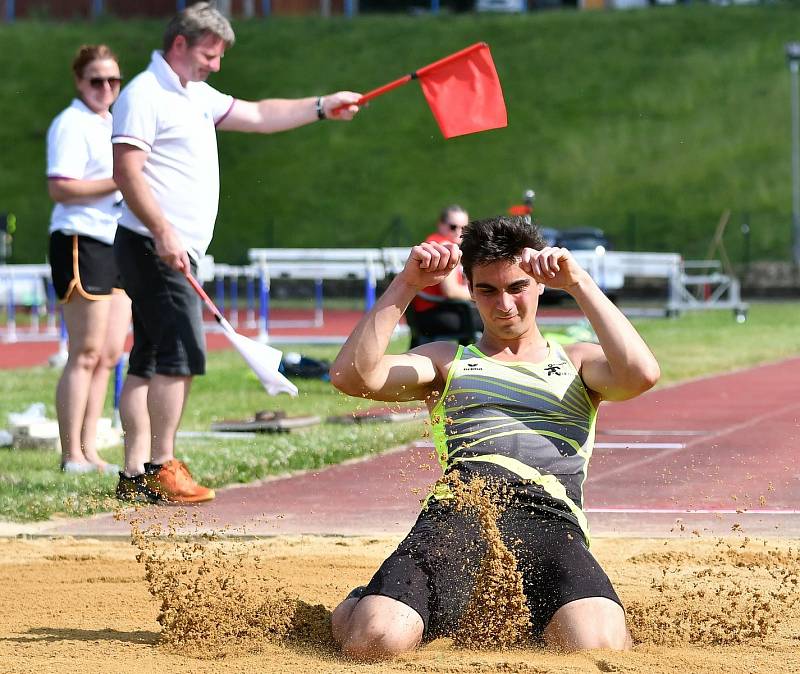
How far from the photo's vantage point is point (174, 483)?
6719 mm

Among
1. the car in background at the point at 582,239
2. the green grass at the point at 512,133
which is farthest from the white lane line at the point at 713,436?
the green grass at the point at 512,133

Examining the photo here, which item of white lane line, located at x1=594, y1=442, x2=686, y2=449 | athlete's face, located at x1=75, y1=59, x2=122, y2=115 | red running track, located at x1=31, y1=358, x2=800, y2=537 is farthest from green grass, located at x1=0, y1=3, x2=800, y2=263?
athlete's face, located at x1=75, y1=59, x2=122, y2=115

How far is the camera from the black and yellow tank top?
14.5 ft

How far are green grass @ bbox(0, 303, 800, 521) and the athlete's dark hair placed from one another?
3.12 meters

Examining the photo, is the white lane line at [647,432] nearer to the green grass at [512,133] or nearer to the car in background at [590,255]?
the car in background at [590,255]

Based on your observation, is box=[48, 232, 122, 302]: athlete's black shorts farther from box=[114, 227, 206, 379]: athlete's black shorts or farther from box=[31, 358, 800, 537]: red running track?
box=[31, 358, 800, 537]: red running track

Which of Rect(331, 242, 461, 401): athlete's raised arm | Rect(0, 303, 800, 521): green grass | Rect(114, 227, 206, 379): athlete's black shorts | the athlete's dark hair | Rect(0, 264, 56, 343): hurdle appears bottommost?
Rect(0, 264, 56, 343): hurdle

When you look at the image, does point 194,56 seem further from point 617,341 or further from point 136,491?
point 617,341

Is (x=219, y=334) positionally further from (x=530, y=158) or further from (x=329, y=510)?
(x=530, y=158)

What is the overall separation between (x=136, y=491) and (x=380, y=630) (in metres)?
2.90

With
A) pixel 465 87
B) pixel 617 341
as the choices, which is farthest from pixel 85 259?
pixel 617 341

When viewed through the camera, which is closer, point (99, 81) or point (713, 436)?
point (99, 81)

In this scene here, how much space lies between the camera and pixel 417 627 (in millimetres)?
4258

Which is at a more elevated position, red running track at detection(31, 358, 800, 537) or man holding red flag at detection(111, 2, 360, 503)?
man holding red flag at detection(111, 2, 360, 503)
